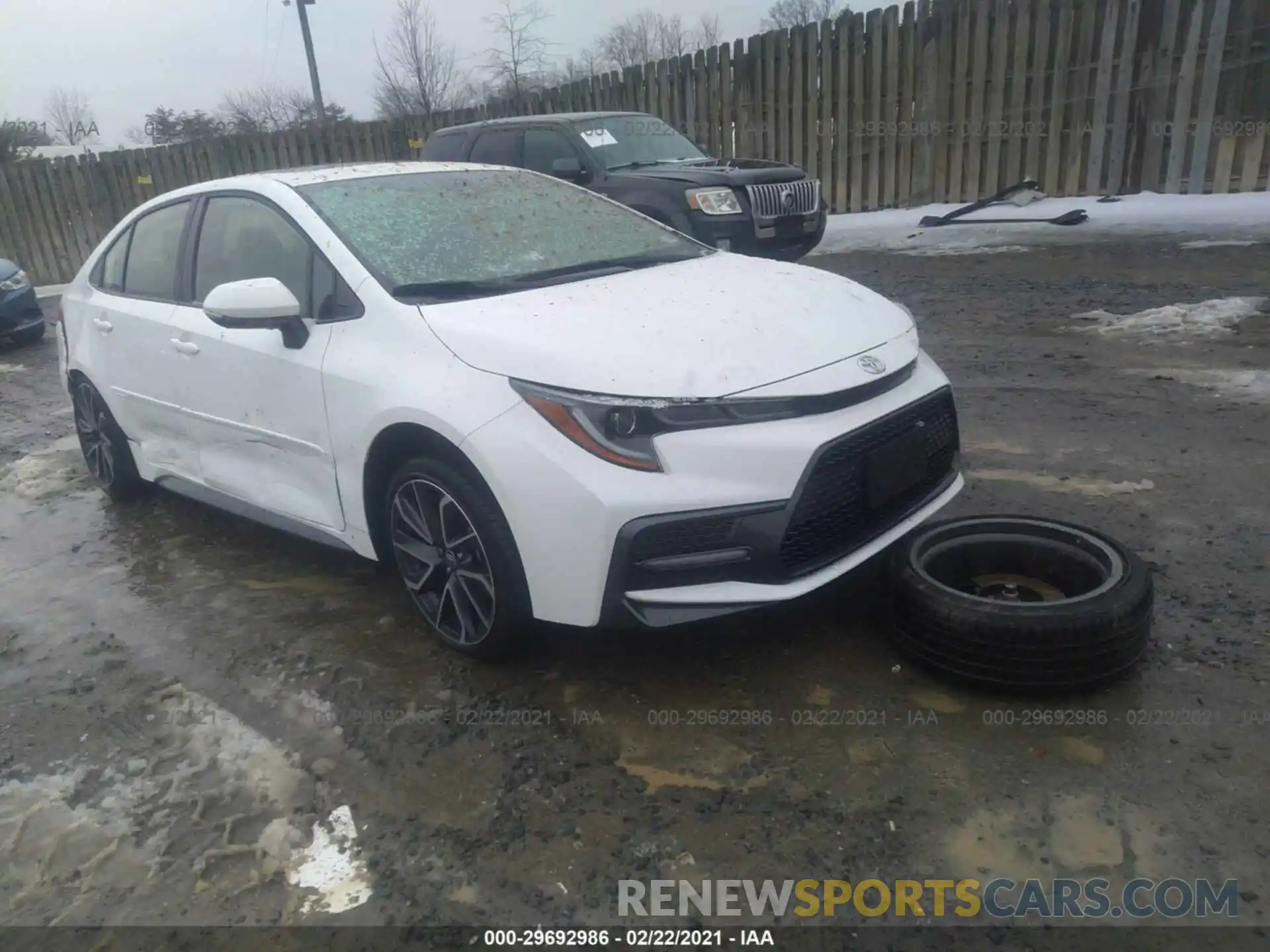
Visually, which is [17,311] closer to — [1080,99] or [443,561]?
[443,561]

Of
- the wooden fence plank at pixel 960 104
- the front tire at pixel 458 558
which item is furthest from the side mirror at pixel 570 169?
the front tire at pixel 458 558

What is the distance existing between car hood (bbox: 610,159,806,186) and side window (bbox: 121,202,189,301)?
4908 mm

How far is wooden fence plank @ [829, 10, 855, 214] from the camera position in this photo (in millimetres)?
12500

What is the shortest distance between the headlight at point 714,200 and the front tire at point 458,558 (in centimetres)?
580

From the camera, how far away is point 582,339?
3.00m

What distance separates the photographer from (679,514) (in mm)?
2773

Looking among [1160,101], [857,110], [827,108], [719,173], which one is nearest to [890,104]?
[857,110]

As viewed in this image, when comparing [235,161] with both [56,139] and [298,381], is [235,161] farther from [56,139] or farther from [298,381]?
[56,139]

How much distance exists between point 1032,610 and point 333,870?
206cm

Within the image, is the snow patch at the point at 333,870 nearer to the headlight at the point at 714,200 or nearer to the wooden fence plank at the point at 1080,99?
the headlight at the point at 714,200

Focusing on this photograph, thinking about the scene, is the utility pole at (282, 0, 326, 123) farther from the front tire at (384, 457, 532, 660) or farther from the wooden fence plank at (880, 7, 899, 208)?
the front tire at (384, 457, 532, 660)

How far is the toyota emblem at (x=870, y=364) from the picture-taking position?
10.2ft

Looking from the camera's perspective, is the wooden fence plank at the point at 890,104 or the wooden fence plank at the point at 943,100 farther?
the wooden fence plank at the point at 890,104

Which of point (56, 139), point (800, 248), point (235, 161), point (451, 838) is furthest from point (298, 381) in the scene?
point (56, 139)
